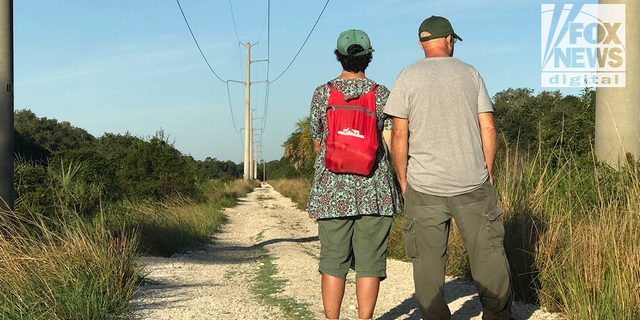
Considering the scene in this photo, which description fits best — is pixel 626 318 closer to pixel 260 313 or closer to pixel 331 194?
pixel 331 194

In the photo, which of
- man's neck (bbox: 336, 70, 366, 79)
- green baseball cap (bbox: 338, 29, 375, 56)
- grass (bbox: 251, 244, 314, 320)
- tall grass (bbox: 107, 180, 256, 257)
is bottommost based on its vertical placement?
grass (bbox: 251, 244, 314, 320)

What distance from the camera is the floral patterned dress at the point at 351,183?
3.48 m

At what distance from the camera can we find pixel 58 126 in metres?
45.8

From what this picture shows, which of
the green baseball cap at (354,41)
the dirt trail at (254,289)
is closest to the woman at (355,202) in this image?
the green baseball cap at (354,41)

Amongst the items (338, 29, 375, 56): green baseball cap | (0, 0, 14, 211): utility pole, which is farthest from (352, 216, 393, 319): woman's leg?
(0, 0, 14, 211): utility pole

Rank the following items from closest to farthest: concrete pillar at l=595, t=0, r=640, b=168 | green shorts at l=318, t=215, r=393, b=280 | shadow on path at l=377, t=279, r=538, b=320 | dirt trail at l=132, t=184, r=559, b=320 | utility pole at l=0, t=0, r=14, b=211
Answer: green shorts at l=318, t=215, r=393, b=280 → shadow on path at l=377, t=279, r=538, b=320 → dirt trail at l=132, t=184, r=559, b=320 → utility pole at l=0, t=0, r=14, b=211 → concrete pillar at l=595, t=0, r=640, b=168

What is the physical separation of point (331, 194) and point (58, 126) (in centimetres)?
4773

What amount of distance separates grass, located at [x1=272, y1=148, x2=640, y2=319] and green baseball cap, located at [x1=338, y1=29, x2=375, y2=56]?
2.08m

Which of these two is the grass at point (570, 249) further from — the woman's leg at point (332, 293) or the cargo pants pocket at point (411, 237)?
the woman's leg at point (332, 293)

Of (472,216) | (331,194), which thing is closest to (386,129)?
(331,194)

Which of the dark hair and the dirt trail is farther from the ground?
the dark hair

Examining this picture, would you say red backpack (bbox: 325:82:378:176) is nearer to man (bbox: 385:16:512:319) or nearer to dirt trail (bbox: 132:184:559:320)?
man (bbox: 385:16:512:319)

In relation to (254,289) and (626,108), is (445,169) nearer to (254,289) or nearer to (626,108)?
(254,289)

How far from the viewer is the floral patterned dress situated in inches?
137
